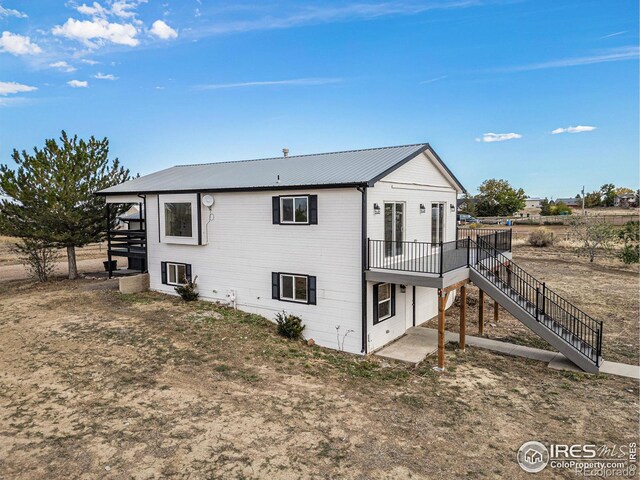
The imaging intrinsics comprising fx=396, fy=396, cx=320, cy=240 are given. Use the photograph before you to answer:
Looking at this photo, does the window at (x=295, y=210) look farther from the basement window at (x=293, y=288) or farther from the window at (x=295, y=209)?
the basement window at (x=293, y=288)

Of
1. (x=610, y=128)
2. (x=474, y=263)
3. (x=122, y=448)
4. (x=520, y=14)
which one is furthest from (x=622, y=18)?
(x=122, y=448)

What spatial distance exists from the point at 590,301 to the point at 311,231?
1448cm

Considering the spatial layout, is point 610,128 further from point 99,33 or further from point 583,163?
point 99,33

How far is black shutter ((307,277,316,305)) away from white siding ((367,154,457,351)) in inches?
70.0

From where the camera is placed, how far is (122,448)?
22.0ft

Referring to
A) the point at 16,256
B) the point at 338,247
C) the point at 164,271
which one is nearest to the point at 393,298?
the point at 338,247

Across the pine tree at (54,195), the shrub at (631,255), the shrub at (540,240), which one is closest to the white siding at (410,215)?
the pine tree at (54,195)

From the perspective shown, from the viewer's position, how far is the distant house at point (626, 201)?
8818cm

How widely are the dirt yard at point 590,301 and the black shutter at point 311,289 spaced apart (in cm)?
570

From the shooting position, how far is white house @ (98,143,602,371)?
38.2 ft

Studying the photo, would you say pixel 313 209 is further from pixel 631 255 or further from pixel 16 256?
pixel 16 256

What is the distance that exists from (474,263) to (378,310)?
3.42 metres

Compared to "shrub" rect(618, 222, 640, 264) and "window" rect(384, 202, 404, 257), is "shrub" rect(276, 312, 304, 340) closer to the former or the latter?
"window" rect(384, 202, 404, 257)

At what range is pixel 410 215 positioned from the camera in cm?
1412
